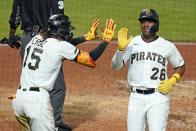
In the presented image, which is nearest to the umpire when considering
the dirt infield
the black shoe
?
the black shoe

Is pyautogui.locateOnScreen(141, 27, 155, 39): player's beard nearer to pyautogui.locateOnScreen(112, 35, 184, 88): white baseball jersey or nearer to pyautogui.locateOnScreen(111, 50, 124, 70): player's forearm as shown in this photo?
pyautogui.locateOnScreen(112, 35, 184, 88): white baseball jersey

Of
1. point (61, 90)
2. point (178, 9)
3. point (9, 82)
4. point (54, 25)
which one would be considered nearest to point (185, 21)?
point (178, 9)

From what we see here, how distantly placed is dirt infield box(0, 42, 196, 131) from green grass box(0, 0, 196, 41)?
4469 millimetres

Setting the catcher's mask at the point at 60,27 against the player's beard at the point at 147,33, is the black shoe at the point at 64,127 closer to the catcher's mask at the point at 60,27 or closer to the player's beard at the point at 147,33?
the catcher's mask at the point at 60,27

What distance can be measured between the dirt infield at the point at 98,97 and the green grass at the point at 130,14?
4.47 m

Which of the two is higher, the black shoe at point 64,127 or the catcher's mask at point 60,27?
the catcher's mask at point 60,27

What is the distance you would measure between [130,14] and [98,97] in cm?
1213

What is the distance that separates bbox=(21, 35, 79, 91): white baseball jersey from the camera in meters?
6.24

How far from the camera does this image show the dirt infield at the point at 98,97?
9.13m

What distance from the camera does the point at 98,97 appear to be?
1093cm

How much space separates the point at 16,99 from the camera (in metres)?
6.27

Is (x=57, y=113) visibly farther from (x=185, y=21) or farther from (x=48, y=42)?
(x=185, y=21)

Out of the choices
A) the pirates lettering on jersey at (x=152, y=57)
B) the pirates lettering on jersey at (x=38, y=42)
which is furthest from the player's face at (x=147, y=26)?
the pirates lettering on jersey at (x=38, y=42)

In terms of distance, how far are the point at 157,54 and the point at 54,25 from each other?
1.49 metres
